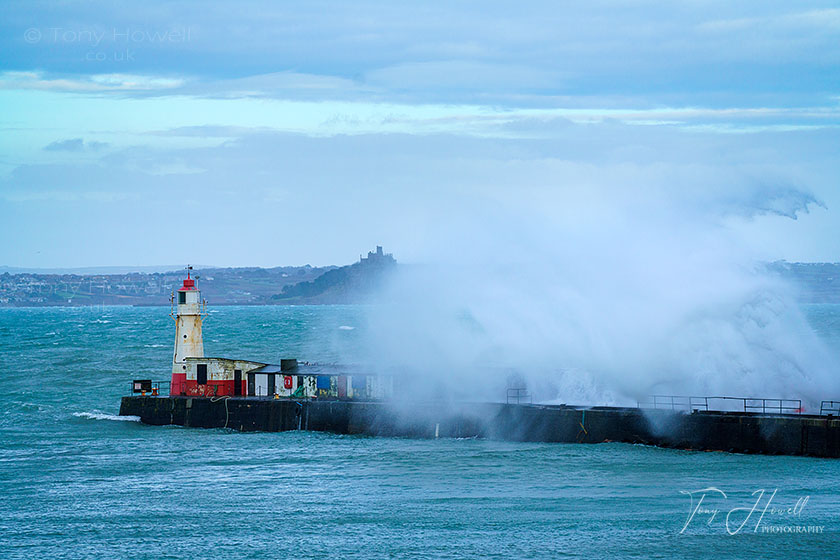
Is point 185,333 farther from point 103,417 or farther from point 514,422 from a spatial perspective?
point 514,422

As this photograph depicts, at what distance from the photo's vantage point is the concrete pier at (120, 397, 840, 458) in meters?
33.3

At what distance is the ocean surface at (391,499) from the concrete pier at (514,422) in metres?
0.74

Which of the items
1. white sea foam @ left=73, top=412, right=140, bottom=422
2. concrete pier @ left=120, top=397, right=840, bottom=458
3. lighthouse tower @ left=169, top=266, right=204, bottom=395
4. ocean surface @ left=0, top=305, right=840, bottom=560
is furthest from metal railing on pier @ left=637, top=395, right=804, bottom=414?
white sea foam @ left=73, top=412, right=140, bottom=422

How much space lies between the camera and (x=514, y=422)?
125ft

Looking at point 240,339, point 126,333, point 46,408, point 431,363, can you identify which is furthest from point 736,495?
point 126,333

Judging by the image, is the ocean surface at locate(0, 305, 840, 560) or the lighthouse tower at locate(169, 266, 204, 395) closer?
the ocean surface at locate(0, 305, 840, 560)

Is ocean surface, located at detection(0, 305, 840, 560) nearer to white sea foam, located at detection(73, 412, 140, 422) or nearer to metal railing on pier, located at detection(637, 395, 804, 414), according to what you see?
white sea foam, located at detection(73, 412, 140, 422)

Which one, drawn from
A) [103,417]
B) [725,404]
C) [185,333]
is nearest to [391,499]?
[725,404]

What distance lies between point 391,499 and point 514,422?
10151 mm

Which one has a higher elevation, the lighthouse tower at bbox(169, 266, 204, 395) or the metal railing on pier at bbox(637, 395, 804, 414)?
the lighthouse tower at bbox(169, 266, 204, 395)

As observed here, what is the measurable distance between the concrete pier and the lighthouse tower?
3.89ft

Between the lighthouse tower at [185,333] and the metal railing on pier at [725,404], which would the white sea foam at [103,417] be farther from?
the metal railing on pier at [725,404]

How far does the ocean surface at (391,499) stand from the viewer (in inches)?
966

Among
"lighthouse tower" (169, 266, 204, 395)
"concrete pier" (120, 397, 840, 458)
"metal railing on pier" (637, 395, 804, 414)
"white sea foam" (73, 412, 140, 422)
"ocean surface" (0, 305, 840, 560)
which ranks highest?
"lighthouse tower" (169, 266, 204, 395)
